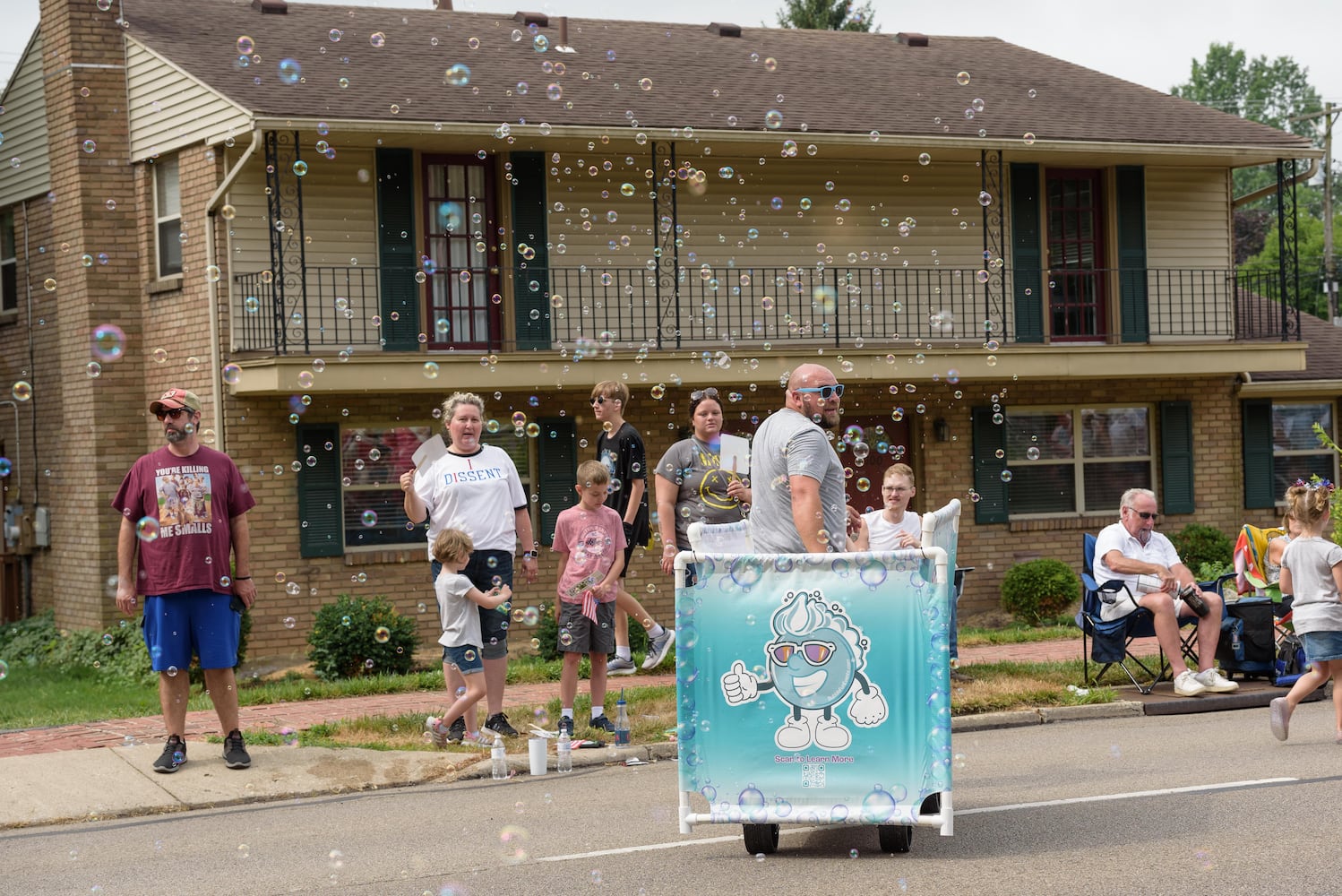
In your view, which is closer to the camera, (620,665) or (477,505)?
(477,505)

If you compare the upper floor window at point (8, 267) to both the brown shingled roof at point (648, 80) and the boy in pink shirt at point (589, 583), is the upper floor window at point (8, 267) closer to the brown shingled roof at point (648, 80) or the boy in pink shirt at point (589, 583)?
the brown shingled roof at point (648, 80)

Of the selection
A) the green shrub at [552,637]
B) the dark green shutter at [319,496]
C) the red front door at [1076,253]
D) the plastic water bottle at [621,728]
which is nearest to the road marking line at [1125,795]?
the plastic water bottle at [621,728]

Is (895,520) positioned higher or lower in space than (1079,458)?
lower

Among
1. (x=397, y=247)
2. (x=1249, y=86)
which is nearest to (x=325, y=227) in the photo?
(x=397, y=247)

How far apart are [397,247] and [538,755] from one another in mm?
9283

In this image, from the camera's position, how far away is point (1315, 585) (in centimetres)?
927

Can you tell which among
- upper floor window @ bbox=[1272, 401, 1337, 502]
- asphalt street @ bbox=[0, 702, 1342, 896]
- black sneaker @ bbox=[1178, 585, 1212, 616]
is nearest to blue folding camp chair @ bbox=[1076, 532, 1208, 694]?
black sneaker @ bbox=[1178, 585, 1212, 616]

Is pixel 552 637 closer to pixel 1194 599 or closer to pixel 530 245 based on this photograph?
pixel 530 245

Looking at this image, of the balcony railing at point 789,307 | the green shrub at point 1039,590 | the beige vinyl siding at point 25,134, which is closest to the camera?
the balcony railing at point 789,307

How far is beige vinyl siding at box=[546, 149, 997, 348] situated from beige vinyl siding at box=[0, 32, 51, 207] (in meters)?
6.32

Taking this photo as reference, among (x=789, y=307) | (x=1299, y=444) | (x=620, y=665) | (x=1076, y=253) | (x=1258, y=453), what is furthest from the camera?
(x=1299, y=444)

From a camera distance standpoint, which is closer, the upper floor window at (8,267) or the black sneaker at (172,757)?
the black sneaker at (172,757)

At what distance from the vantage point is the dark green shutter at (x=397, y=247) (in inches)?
672

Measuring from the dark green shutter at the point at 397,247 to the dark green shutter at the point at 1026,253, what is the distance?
294 inches
